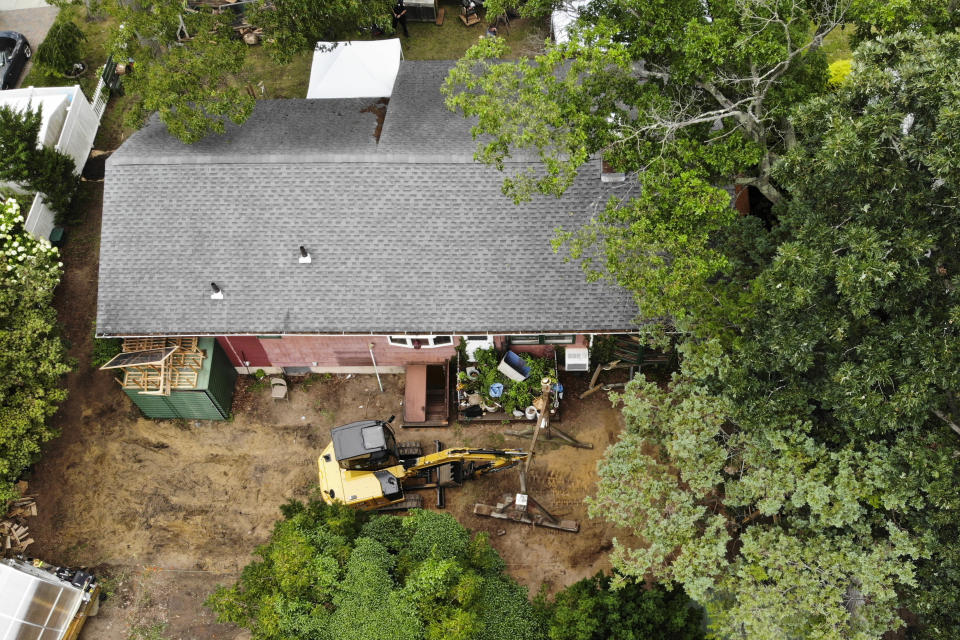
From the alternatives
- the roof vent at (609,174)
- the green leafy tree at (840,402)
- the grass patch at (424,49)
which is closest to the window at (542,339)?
the roof vent at (609,174)

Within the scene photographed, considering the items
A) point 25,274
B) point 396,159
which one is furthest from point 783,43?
point 25,274

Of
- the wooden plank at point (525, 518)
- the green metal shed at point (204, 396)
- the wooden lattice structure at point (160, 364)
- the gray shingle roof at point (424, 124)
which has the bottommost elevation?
the wooden plank at point (525, 518)

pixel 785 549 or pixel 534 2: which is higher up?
pixel 534 2

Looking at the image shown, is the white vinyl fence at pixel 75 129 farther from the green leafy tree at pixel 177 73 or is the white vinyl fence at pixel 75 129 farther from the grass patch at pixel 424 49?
the green leafy tree at pixel 177 73

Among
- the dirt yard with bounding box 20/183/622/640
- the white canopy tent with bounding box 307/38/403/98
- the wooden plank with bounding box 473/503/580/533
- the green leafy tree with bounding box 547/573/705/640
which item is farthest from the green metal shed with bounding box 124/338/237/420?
the green leafy tree with bounding box 547/573/705/640

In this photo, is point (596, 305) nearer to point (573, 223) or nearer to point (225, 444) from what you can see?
point (573, 223)

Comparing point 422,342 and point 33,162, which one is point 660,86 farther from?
point 33,162
